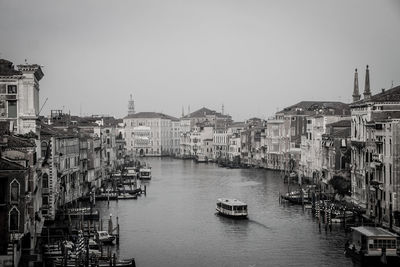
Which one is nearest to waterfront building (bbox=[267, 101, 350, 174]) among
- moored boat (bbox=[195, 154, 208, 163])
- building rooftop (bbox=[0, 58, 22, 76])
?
moored boat (bbox=[195, 154, 208, 163])

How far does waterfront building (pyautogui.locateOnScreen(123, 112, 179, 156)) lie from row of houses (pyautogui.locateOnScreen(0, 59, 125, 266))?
191 feet

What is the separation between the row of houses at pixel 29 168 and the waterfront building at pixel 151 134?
2298 inches

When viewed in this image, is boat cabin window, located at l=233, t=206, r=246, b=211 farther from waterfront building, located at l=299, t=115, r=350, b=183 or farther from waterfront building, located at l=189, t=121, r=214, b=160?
waterfront building, located at l=189, t=121, r=214, b=160

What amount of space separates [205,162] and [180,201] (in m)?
44.2

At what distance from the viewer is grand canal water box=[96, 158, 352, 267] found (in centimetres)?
2352

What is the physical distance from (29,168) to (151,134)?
259ft

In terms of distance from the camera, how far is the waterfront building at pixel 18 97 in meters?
26.5

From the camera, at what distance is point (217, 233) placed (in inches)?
1133

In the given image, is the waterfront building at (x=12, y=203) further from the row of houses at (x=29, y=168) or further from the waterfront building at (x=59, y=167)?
the waterfront building at (x=59, y=167)

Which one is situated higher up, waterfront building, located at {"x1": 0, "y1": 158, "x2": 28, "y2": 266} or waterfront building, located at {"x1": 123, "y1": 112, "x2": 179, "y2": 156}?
waterfront building, located at {"x1": 123, "y1": 112, "x2": 179, "y2": 156}

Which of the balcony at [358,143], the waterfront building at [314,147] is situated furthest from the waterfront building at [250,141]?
the balcony at [358,143]

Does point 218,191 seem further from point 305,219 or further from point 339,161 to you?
point 305,219

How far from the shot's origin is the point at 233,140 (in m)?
81.1

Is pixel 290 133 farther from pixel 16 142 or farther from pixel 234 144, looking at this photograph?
pixel 16 142
